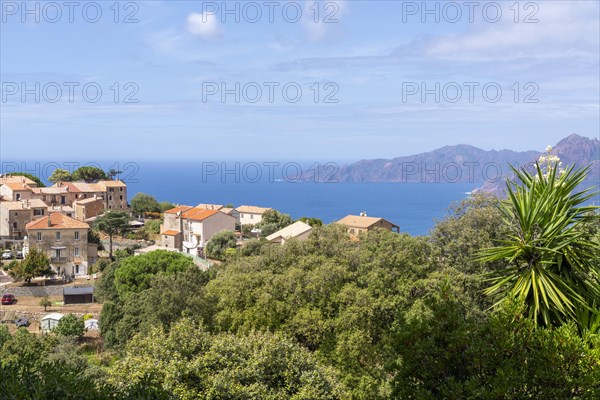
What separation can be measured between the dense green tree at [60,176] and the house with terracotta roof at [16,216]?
24572 mm

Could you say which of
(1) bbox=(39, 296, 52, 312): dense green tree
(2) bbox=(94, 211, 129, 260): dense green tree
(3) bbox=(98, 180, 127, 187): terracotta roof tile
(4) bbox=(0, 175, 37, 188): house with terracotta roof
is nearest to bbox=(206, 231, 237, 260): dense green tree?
(2) bbox=(94, 211, 129, 260): dense green tree

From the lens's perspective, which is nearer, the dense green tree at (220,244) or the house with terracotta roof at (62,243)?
the house with terracotta roof at (62,243)

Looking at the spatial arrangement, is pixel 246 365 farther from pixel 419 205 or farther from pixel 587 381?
pixel 419 205

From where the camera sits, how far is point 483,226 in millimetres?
22750

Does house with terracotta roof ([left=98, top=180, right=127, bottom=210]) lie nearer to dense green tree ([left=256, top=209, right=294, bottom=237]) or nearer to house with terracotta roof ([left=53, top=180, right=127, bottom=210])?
house with terracotta roof ([left=53, top=180, right=127, bottom=210])

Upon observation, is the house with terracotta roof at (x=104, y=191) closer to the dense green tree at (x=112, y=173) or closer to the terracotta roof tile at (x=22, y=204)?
the dense green tree at (x=112, y=173)

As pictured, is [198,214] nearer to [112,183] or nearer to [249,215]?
[249,215]

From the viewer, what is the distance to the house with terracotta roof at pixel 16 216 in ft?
194

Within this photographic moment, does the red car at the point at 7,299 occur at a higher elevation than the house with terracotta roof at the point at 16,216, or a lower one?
lower

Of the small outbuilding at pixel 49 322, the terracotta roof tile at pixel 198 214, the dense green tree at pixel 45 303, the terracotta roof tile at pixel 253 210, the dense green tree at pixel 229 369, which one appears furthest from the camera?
the terracotta roof tile at pixel 253 210

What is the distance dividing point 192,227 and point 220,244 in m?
8.15

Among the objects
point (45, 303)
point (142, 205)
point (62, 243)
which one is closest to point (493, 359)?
point (45, 303)

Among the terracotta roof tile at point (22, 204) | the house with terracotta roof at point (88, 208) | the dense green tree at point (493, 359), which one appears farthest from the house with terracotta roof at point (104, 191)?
the dense green tree at point (493, 359)

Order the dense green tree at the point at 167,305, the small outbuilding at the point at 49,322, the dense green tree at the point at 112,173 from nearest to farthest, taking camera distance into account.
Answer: the dense green tree at the point at 167,305, the small outbuilding at the point at 49,322, the dense green tree at the point at 112,173
